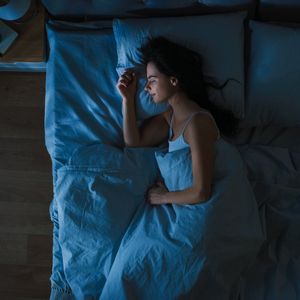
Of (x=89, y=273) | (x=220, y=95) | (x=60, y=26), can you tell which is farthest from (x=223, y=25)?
(x=89, y=273)

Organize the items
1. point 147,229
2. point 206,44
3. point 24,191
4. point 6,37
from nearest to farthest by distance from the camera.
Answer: point 147,229
point 206,44
point 6,37
point 24,191

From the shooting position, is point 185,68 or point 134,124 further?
point 134,124

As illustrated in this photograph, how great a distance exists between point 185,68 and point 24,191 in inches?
37.7

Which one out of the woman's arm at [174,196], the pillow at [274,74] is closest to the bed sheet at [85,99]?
the pillow at [274,74]

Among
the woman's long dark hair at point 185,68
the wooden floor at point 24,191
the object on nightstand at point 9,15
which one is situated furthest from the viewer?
the wooden floor at point 24,191

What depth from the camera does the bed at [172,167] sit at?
1235 millimetres

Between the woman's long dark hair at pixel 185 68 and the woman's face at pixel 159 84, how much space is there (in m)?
0.02

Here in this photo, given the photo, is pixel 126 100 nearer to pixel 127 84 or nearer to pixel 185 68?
pixel 127 84

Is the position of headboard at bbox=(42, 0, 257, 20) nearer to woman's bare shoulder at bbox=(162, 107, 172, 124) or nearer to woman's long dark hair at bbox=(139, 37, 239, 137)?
woman's long dark hair at bbox=(139, 37, 239, 137)

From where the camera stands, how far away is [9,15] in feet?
4.75

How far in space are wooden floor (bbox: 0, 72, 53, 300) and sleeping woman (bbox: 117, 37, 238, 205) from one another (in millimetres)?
587

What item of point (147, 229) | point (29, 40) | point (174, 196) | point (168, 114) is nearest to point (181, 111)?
point (168, 114)

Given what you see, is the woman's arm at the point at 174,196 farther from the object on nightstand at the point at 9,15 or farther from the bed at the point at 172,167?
the object on nightstand at the point at 9,15

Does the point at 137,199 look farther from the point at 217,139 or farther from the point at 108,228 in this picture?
the point at 217,139
